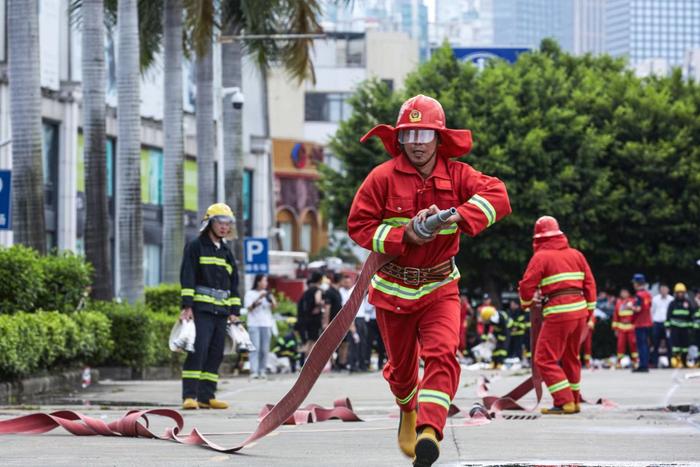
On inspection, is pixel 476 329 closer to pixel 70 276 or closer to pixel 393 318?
pixel 70 276

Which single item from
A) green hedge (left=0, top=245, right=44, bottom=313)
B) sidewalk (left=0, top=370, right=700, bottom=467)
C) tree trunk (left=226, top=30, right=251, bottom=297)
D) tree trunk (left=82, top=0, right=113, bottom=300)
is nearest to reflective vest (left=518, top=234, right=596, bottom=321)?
sidewalk (left=0, top=370, right=700, bottom=467)

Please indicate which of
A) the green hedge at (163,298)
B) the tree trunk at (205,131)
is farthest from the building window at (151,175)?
the green hedge at (163,298)

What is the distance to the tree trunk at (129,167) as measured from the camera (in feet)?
83.1

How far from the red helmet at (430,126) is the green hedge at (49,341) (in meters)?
8.05

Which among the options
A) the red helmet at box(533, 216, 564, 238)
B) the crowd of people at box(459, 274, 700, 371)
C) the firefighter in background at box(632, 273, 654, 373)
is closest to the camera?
the red helmet at box(533, 216, 564, 238)

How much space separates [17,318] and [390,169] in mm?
8895

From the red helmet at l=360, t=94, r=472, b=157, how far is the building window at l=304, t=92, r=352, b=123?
90.1 m

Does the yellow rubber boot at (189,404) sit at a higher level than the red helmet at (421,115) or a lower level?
lower

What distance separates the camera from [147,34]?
103ft

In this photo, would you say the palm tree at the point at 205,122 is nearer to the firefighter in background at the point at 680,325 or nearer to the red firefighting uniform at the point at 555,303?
the firefighter in background at the point at 680,325

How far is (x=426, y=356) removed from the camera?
29.7 feet

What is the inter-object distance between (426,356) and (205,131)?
22.7m

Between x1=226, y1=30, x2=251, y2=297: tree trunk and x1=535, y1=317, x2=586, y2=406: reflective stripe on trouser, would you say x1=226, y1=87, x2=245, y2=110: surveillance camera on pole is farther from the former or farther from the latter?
x1=535, y1=317, x2=586, y2=406: reflective stripe on trouser

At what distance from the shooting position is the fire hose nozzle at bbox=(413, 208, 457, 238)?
8789mm
